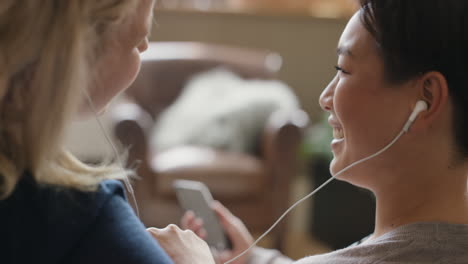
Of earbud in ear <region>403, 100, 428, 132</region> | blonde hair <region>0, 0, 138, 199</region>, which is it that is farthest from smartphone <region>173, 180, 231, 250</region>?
blonde hair <region>0, 0, 138, 199</region>

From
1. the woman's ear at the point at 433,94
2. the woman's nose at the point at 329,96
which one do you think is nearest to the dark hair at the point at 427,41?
the woman's ear at the point at 433,94

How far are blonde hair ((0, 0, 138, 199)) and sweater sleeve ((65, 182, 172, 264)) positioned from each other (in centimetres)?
8

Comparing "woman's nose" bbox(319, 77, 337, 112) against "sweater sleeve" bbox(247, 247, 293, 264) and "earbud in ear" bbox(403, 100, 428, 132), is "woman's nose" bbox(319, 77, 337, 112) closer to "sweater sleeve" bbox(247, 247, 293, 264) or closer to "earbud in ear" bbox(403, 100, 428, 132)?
"earbud in ear" bbox(403, 100, 428, 132)

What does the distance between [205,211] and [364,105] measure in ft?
1.73

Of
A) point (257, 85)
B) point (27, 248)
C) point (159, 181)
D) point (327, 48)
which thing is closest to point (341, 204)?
point (257, 85)

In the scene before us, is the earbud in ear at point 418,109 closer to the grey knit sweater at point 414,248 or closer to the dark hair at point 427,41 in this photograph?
the dark hair at point 427,41

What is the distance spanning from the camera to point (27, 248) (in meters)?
0.74

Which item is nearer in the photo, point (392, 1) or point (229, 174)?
point (392, 1)

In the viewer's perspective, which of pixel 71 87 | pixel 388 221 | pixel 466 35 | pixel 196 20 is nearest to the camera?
pixel 71 87

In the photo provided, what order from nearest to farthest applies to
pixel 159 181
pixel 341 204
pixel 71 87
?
pixel 71 87 < pixel 159 181 < pixel 341 204

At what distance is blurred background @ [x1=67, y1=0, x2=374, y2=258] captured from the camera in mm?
3096

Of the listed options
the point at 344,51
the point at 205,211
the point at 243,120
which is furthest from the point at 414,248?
the point at 243,120

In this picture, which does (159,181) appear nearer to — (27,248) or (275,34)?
(275,34)

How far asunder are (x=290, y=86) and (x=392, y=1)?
3.66m
